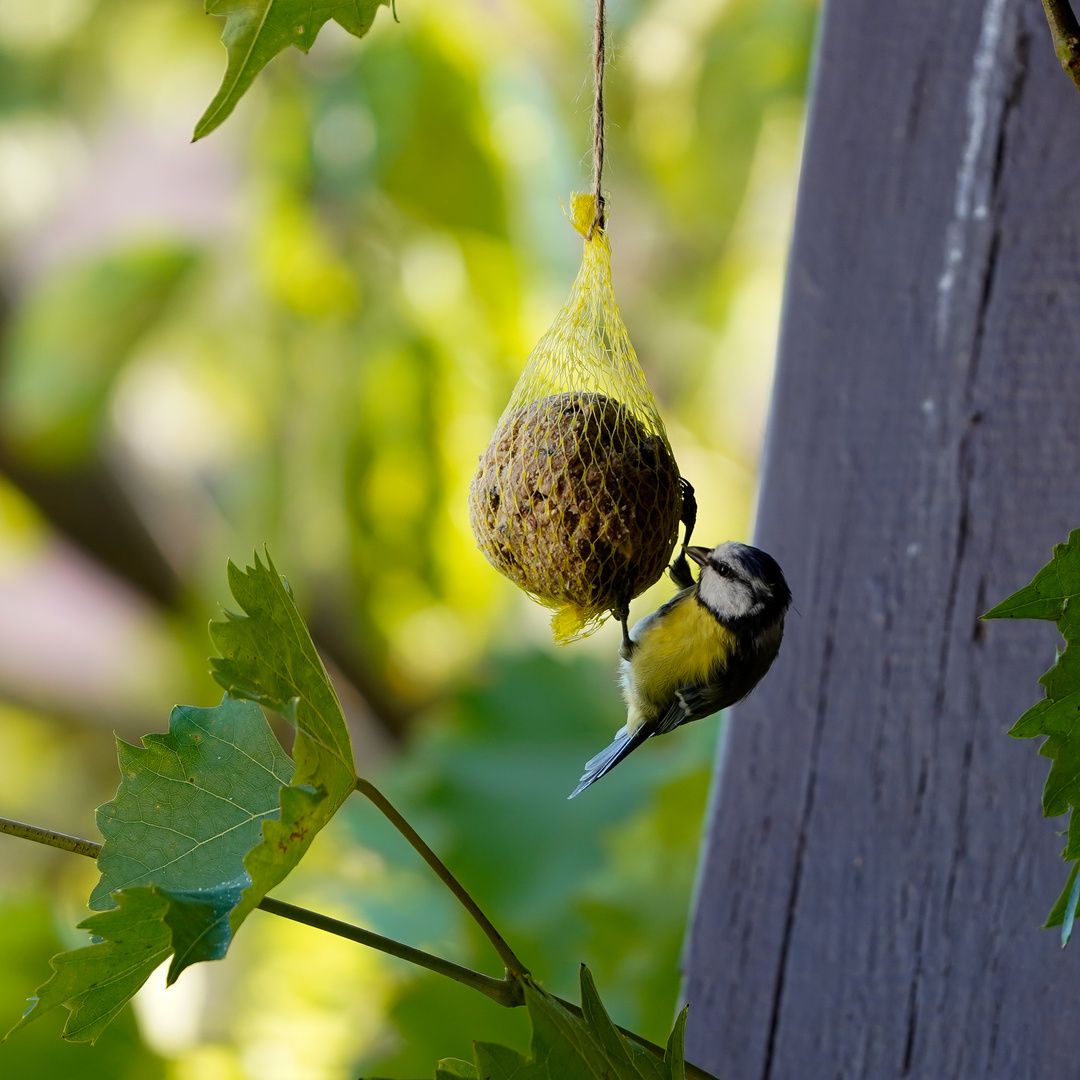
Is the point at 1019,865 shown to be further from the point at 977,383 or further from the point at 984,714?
the point at 977,383

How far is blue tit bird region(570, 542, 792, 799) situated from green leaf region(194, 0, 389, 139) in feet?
1.59

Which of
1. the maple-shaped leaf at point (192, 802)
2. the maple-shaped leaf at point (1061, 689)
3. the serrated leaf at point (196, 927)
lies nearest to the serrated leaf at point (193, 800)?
the maple-shaped leaf at point (192, 802)

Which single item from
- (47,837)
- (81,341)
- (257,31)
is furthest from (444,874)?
(81,341)

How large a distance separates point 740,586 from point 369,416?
3.72 ft

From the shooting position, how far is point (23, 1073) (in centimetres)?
106

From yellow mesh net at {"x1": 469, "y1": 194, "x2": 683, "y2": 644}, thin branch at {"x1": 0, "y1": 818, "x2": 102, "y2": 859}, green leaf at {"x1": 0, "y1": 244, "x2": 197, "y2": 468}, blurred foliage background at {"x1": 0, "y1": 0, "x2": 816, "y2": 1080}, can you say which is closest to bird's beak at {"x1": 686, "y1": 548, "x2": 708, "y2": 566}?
yellow mesh net at {"x1": 469, "y1": 194, "x2": 683, "y2": 644}

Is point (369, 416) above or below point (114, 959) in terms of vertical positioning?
above

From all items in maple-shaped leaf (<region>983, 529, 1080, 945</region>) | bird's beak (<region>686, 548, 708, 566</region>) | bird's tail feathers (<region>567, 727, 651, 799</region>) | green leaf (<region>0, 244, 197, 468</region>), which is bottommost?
maple-shaped leaf (<region>983, 529, 1080, 945</region>)

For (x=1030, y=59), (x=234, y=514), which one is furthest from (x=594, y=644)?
(x=1030, y=59)

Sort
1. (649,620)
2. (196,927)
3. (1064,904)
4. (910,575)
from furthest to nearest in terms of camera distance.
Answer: (649,620) < (910,575) < (1064,904) < (196,927)

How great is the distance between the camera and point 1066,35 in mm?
559

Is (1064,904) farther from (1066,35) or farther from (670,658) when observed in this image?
(670,658)

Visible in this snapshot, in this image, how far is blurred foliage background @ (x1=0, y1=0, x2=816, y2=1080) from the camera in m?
1.56

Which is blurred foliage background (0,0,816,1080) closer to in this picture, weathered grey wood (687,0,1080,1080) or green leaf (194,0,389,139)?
weathered grey wood (687,0,1080,1080)
